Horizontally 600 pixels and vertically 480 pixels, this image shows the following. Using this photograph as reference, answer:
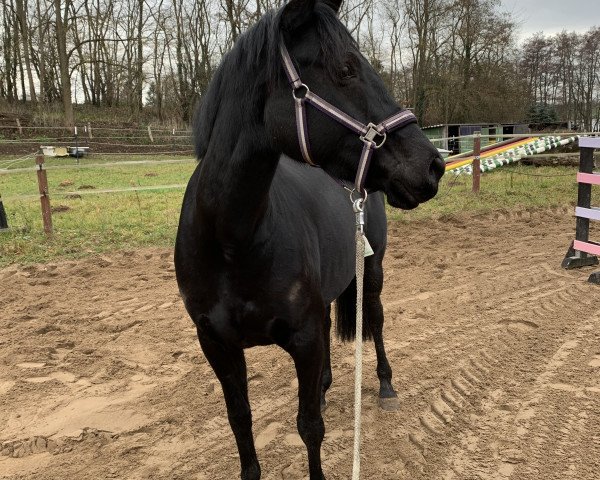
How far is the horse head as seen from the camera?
1.52 meters

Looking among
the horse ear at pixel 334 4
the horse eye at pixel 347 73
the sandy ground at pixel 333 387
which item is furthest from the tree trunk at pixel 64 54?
the horse eye at pixel 347 73

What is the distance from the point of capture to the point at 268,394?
3.23 meters

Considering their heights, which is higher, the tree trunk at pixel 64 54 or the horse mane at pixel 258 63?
the tree trunk at pixel 64 54

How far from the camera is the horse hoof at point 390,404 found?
304 centimetres

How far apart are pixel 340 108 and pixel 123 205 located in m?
9.45

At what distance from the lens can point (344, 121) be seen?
1.55m

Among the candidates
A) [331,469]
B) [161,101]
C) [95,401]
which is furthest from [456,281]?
[161,101]

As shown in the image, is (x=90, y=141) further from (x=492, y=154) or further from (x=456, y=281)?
(x=456, y=281)

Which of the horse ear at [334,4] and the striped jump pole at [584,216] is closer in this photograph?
the horse ear at [334,4]

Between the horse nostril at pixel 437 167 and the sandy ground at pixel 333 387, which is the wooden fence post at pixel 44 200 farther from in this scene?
the horse nostril at pixel 437 167

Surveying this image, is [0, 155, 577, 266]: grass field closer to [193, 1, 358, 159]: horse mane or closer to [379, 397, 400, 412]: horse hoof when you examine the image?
[379, 397, 400, 412]: horse hoof

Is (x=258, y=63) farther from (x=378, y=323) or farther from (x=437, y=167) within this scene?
(x=378, y=323)

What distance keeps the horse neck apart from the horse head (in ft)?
0.42

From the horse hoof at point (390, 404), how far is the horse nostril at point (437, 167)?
1976 mm
